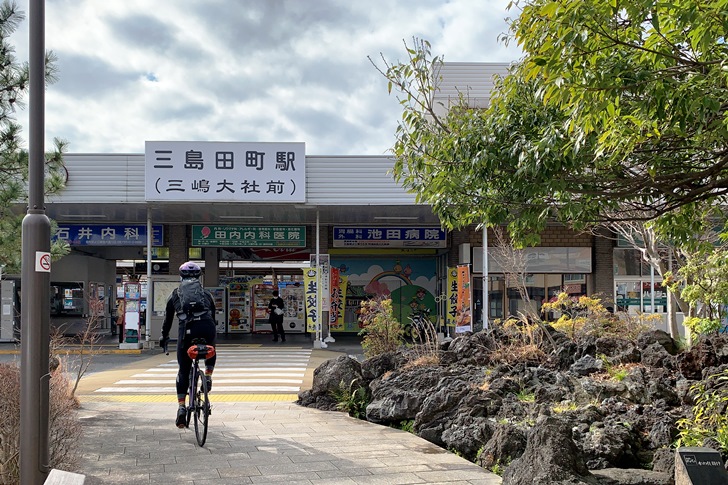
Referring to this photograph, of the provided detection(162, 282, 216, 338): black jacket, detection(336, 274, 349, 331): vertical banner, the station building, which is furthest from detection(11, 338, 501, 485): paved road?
detection(336, 274, 349, 331): vertical banner

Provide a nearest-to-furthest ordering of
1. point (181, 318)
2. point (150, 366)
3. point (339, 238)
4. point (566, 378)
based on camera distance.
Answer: point (181, 318)
point (566, 378)
point (150, 366)
point (339, 238)

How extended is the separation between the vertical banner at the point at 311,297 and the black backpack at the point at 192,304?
13.3 meters

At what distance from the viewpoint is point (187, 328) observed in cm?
643

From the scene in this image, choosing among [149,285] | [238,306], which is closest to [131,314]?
[149,285]

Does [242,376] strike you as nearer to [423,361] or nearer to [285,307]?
[423,361]

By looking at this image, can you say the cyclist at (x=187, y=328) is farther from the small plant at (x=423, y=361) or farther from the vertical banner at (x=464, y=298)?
the vertical banner at (x=464, y=298)

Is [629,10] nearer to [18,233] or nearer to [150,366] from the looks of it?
[18,233]

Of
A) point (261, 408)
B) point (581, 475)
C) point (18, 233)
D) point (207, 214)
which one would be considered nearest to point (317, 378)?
point (261, 408)

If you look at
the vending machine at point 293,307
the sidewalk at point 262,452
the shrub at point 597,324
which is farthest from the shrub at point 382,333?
the vending machine at point 293,307

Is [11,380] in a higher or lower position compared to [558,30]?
lower

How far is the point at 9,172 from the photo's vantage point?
659cm

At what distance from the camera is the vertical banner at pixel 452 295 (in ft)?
69.5

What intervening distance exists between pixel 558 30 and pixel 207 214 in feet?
57.6

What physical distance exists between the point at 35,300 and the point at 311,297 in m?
15.4
